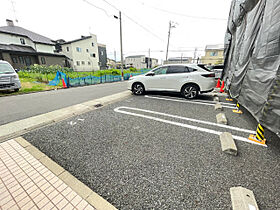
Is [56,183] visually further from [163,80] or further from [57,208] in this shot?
[163,80]

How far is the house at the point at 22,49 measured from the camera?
18627 millimetres

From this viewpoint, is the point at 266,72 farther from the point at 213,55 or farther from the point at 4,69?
the point at 213,55

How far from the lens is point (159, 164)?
6.44ft

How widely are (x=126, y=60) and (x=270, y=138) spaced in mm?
66001

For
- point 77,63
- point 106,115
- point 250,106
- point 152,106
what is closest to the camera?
point 250,106

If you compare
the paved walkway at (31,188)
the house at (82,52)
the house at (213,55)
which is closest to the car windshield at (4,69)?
the paved walkway at (31,188)

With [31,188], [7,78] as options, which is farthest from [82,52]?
[31,188]

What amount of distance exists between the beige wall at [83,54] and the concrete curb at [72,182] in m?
29.5

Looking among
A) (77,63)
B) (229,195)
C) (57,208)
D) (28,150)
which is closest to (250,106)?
(229,195)

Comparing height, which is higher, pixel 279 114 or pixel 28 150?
pixel 279 114

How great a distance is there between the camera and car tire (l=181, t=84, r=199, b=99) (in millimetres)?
5441

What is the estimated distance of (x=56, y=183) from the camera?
63.1 inches

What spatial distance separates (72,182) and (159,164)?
1.29 m

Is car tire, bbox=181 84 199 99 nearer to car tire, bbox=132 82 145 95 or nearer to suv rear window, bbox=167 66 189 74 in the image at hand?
suv rear window, bbox=167 66 189 74
